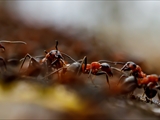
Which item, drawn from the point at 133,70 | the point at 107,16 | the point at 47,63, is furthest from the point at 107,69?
the point at 107,16

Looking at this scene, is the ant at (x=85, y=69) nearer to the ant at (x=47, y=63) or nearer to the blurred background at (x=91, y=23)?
the ant at (x=47, y=63)

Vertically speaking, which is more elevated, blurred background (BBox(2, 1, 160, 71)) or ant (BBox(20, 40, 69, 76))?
blurred background (BBox(2, 1, 160, 71))

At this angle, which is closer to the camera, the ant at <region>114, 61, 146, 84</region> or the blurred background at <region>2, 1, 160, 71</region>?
the ant at <region>114, 61, 146, 84</region>

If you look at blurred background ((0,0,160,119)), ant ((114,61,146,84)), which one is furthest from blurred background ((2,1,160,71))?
ant ((114,61,146,84))

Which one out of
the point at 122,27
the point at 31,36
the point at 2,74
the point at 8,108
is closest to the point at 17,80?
the point at 2,74

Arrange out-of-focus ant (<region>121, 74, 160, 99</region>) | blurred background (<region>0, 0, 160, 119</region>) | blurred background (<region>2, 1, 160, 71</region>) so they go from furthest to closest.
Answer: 1. blurred background (<region>2, 1, 160, 71</region>)
2. blurred background (<region>0, 0, 160, 119</region>)
3. out-of-focus ant (<region>121, 74, 160, 99</region>)

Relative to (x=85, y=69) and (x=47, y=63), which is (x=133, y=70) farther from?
(x=47, y=63)

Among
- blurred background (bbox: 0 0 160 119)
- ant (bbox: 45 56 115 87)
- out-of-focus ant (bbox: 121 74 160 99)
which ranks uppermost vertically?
blurred background (bbox: 0 0 160 119)

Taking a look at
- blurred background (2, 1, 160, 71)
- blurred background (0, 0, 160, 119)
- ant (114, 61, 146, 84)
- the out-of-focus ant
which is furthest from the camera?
blurred background (2, 1, 160, 71)

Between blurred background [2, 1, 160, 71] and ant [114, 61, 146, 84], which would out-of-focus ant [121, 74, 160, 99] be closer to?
ant [114, 61, 146, 84]

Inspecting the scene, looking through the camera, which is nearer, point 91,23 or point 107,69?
point 107,69
